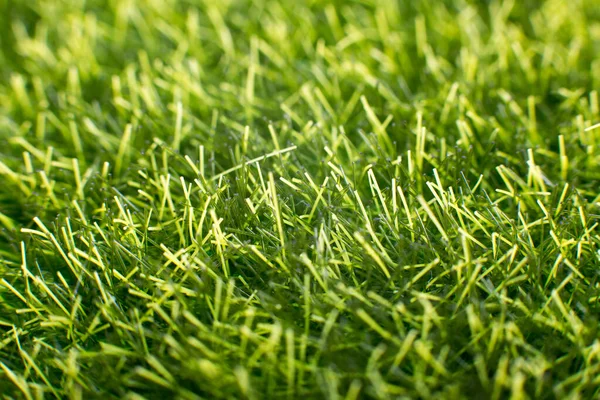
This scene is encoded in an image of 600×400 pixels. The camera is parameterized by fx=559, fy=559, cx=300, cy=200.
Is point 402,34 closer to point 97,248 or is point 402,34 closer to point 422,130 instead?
point 422,130

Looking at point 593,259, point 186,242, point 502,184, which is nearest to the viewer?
point 593,259

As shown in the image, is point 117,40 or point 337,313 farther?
point 117,40

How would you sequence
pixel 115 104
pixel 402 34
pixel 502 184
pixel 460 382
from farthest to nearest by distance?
pixel 402 34
pixel 115 104
pixel 502 184
pixel 460 382

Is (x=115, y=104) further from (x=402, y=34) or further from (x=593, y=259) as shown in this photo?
(x=593, y=259)

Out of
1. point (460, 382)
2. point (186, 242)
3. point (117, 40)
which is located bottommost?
point (460, 382)

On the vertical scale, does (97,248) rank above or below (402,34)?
Answer: below

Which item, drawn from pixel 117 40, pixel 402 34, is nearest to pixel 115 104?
pixel 117 40
